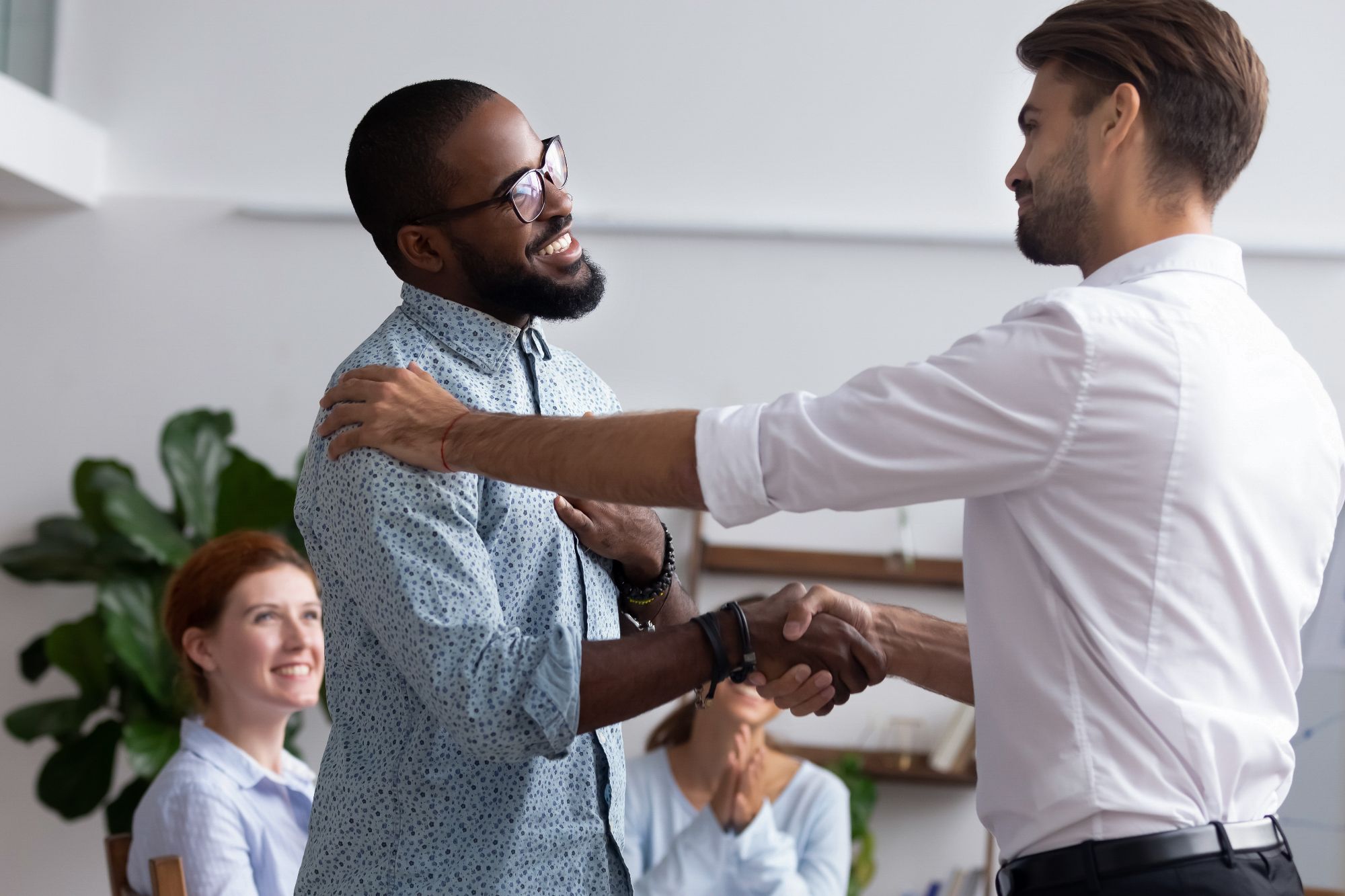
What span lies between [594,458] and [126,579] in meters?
3.14

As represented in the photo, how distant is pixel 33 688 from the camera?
4703 mm

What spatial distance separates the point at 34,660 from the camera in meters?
4.44

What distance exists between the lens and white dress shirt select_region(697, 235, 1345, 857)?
1.25 meters

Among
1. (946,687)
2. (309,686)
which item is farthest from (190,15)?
(946,687)

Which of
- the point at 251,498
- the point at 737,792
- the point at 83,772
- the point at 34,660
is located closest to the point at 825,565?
the point at 737,792

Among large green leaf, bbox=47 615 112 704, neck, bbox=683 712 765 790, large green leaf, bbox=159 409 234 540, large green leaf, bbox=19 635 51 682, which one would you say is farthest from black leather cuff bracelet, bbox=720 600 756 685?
large green leaf, bbox=19 635 51 682

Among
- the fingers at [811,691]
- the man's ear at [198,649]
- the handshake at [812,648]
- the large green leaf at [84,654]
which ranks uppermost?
the handshake at [812,648]

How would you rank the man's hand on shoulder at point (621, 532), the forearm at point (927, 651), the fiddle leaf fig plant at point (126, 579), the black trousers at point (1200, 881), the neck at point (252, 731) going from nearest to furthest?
the black trousers at point (1200, 881)
the man's hand on shoulder at point (621, 532)
the forearm at point (927, 651)
the neck at point (252, 731)
the fiddle leaf fig plant at point (126, 579)

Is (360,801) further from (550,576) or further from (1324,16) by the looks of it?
(1324,16)

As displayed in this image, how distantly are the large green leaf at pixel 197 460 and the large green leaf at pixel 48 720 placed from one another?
0.65 meters

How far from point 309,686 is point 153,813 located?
41 centimetres

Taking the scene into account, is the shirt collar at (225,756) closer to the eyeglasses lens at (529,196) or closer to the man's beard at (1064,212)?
the eyeglasses lens at (529,196)

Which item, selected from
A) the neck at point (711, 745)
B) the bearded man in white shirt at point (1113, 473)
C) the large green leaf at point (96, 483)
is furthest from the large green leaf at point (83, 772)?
the bearded man in white shirt at point (1113, 473)

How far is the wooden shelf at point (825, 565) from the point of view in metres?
4.42
